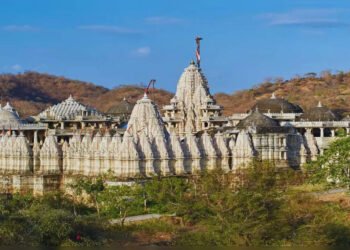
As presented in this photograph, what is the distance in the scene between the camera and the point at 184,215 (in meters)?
44.8

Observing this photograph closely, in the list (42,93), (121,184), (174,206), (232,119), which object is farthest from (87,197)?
(42,93)

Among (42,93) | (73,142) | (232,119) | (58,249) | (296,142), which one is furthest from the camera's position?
(42,93)

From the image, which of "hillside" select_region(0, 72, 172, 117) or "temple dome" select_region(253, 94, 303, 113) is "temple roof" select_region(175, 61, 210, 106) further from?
"hillside" select_region(0, 72, 172, 117)

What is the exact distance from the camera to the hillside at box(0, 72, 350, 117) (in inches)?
4446

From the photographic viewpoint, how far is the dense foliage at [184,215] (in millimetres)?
40438

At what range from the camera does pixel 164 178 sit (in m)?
51.1

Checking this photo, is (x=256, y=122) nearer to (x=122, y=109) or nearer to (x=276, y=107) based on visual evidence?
(x=276, y=107)

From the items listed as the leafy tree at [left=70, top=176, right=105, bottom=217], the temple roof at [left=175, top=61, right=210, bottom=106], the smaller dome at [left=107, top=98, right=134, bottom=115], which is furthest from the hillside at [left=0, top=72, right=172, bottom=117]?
the leafy tree at [left=70, top=176, right=105, bottom=217]

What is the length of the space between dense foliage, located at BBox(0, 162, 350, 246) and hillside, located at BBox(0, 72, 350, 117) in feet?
168

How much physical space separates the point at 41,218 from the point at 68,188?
41.6 ft

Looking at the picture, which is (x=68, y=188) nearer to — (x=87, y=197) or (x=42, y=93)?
(x=87, y=197)

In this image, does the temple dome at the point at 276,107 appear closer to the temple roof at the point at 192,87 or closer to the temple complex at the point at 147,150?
the temple roof at the point at 192,87

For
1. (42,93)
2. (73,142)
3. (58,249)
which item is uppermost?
(42,93)

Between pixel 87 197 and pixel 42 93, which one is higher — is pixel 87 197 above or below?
below
